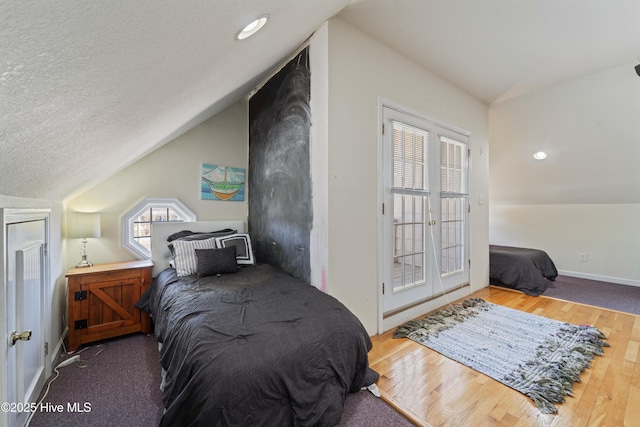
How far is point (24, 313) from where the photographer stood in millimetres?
1343

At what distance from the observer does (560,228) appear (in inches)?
178

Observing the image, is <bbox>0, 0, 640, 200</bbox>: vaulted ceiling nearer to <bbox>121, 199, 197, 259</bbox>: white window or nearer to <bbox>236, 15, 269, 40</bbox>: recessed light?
<bbox>236, 15, 269, 40</bbox>: recessed light

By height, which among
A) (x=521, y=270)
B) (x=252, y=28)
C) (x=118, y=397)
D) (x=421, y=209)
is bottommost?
(x=118, y=397)

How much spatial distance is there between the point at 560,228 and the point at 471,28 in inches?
168

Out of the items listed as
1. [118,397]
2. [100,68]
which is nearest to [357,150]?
[100,68]

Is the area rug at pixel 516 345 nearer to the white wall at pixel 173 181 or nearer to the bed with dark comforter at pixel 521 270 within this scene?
the bed with dark comforter at pixel 521 270

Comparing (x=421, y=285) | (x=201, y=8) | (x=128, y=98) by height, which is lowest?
(x=421, y=285)

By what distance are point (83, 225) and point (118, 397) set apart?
157 centimetres

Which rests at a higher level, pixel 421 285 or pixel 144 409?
pixel 421 285

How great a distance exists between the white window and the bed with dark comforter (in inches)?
168

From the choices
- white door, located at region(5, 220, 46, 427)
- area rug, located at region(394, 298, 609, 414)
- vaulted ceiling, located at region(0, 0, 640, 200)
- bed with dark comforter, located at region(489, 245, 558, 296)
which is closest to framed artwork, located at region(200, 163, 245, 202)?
vaulted ceiling, located at region(0, 0, 640, 200)

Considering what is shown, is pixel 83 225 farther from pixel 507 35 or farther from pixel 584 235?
pixel 584 235

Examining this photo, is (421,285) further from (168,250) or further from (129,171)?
(129,171)

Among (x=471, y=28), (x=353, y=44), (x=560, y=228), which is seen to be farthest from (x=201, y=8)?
(x=560, y=228)
